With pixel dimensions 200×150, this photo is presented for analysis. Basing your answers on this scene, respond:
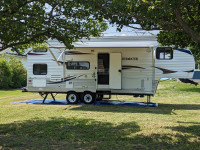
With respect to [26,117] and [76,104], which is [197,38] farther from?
[76,104]

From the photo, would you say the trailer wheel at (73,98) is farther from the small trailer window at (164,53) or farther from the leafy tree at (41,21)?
the leafy tree at (41,21)

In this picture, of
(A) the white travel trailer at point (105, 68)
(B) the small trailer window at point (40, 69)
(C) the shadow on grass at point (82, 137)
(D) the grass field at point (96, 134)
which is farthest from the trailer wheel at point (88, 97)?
(C) the shadow on grass at point (82, 137)

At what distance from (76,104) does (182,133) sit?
7.84 meters

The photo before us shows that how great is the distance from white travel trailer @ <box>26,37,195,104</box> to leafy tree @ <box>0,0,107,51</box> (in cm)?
553

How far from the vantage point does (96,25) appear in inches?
312

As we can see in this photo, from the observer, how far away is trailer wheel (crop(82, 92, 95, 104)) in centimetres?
1372

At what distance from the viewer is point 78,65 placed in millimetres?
13719

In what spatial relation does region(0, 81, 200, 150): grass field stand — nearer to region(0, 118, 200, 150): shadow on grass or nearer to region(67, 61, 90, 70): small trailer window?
region(0, 118, 200, 150): shadow on grass

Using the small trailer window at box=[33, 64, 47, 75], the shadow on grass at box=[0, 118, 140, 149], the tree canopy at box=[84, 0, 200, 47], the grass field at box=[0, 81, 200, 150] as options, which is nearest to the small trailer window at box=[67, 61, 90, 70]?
the small trailer window at box=[33, 64, 47, 75]

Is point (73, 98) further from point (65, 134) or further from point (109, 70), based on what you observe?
point (65, 134)

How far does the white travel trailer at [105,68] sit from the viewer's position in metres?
12.7

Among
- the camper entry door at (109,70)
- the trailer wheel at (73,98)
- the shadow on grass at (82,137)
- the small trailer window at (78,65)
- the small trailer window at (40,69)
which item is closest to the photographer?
the shadow on grass at (82,137)

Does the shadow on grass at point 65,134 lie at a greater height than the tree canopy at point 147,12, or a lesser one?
lesser

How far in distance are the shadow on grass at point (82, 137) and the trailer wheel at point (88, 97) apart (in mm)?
5576
